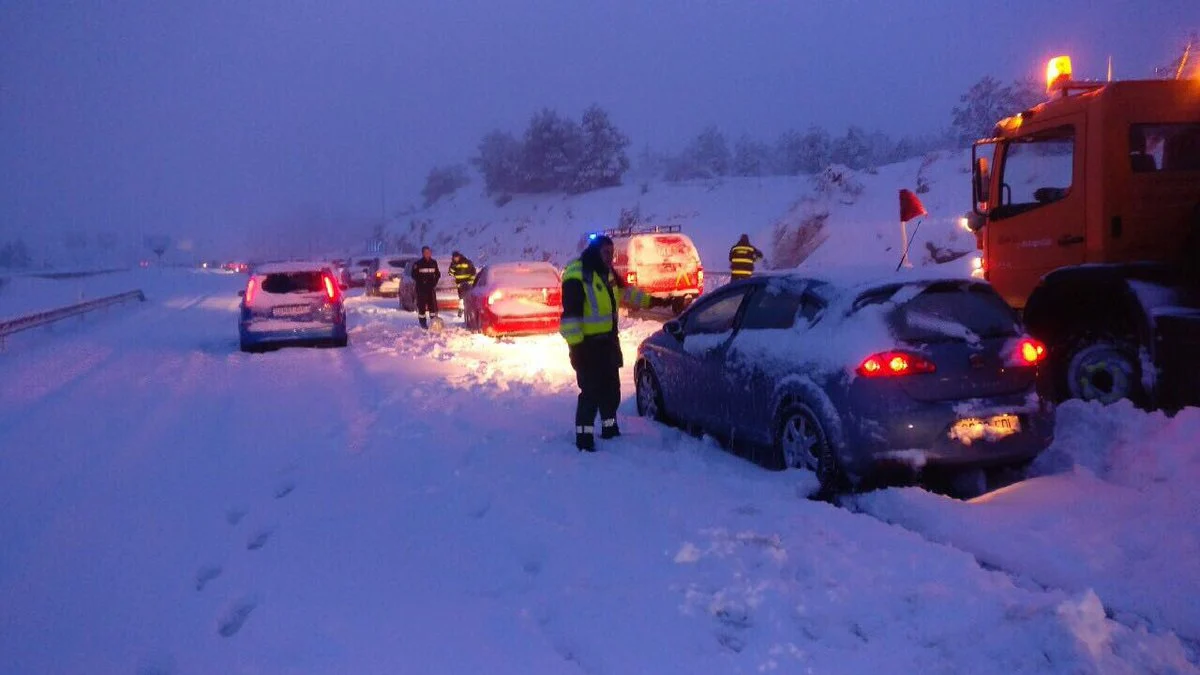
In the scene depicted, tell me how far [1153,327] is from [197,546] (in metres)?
7.18

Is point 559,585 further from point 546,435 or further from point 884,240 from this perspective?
point 884,240

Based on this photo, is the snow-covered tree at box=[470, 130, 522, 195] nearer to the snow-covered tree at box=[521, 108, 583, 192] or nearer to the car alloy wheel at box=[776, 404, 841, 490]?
the snow-covered tree at box=[521, 108, 583, 192]

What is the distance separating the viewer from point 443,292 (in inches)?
878

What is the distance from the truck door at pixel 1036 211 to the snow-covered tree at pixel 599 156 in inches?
2575

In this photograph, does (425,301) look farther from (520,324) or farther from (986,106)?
(986,106)

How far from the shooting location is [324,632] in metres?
4.18

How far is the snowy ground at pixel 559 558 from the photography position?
389 centimetres

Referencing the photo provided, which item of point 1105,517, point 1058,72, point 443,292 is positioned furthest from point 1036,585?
point 443,292

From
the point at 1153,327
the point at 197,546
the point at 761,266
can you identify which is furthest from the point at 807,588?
the point at 761,266

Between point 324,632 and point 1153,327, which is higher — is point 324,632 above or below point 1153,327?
below

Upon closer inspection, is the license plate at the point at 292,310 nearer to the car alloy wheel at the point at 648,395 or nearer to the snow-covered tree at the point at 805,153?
the car alloy wheel at the point at 648,395

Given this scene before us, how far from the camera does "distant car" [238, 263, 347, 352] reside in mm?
15023

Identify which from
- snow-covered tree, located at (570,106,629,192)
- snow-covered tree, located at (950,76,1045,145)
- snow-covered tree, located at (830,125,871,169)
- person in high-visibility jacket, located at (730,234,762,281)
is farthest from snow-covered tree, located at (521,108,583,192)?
person in high-visibility jacket, located at (730,234,762,281)

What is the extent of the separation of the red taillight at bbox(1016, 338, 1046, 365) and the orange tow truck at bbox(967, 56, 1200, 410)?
5.28 feet
